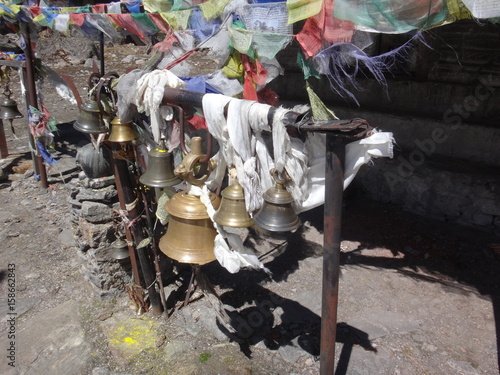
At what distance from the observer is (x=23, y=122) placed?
11.7 meters

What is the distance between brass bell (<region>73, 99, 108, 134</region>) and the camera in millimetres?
3465

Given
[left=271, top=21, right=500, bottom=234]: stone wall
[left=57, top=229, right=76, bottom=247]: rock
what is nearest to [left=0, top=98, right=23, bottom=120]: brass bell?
[left=57, top=229, right=76, bottom=247]: rock

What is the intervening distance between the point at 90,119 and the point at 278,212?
1.98m

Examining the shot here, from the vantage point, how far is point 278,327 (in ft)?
14.3

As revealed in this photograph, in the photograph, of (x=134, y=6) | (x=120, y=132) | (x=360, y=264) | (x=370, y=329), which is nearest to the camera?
(x=120, y=132)

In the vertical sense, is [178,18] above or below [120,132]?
above

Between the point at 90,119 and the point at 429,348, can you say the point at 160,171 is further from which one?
the point at 429,348

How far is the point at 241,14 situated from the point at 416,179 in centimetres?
413

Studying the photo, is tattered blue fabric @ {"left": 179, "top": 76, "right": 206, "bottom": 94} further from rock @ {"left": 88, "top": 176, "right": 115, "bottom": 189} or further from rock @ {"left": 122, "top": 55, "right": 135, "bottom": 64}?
rock @ {"left": 122, "top": 55, "right": 135, "bottom": 64}

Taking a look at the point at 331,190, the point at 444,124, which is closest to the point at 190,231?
the point at 331,190

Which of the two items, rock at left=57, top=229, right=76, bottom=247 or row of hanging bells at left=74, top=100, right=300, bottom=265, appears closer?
row of hanging bells at left=74, top=100, right=300, bottom=265

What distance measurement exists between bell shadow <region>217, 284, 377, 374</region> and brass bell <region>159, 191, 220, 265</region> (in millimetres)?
1207

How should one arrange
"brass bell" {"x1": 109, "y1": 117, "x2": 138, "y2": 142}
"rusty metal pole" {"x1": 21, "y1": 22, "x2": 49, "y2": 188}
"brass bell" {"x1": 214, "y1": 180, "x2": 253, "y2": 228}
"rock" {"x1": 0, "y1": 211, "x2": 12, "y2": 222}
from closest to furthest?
"brass bell" {"x1": 214, "y1": 180, "x2": 253, "y2": 228} → "brass bell" {"x1": 109, "y1": 117, "x2": 138, "y2": 142} → "rock" {"x1": 0, "y1": 211, "x2": 12, "y2": 222} → "rusty metal pole" {"x1": 21, "y1": 22, "x2": 49, "y2": 188}

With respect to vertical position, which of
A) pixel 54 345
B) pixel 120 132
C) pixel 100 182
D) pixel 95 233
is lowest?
pixel 54 345
